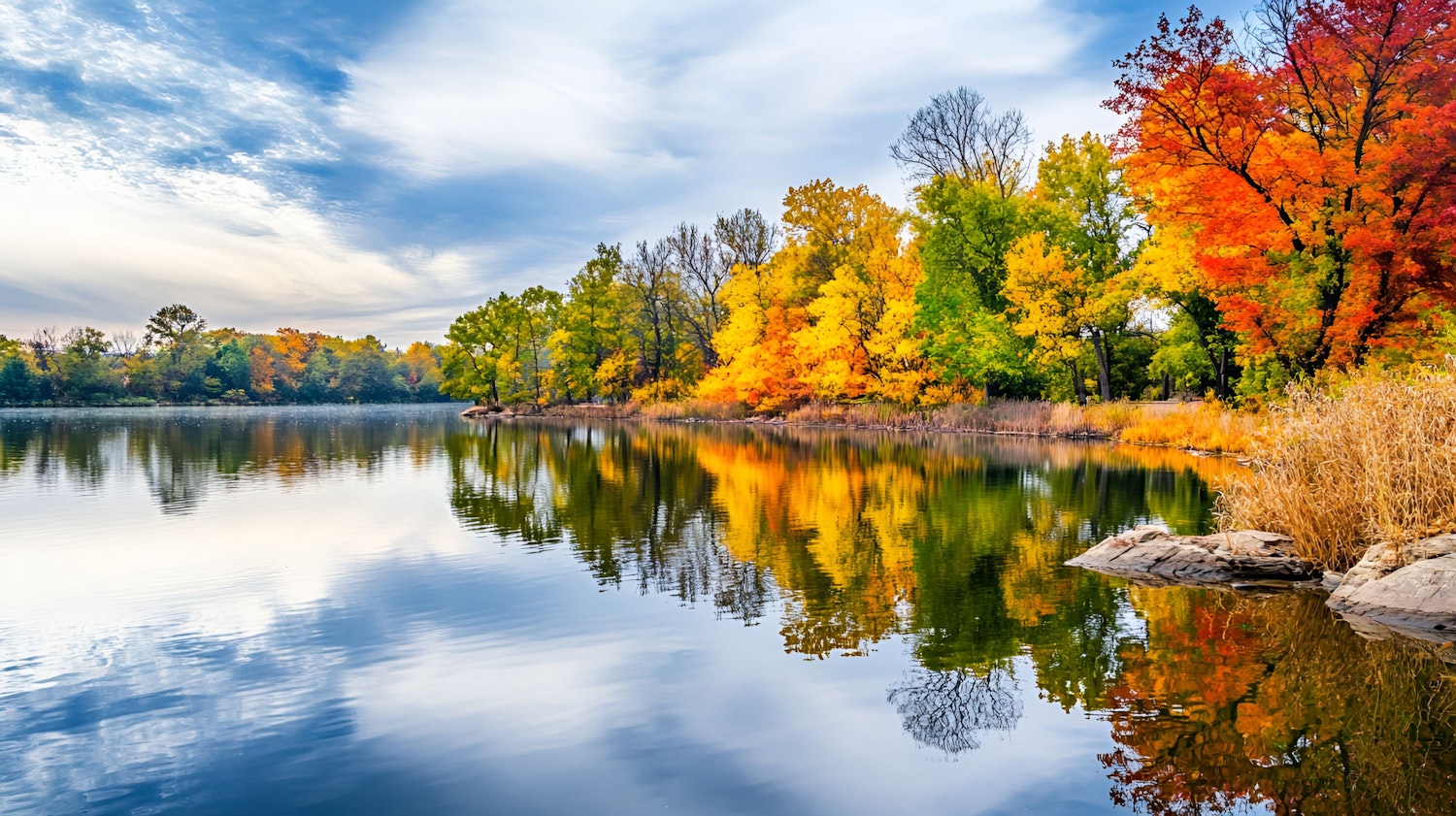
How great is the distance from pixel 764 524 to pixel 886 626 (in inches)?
273

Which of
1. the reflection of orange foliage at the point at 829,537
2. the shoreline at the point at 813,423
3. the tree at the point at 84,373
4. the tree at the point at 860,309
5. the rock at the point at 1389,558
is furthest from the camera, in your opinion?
the tree at the point at 84,373

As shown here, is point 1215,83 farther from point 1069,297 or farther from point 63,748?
point 63,748

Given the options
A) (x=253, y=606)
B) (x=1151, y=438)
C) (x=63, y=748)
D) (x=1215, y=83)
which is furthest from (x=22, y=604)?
(x=1151, y=438)

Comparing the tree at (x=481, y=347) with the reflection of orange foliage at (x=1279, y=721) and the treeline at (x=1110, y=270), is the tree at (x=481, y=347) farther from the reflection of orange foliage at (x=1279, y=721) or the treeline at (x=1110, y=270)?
the reflection of orange foliage at (x=1279, y=721)

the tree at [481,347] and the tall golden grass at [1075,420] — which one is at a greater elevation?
the tree at [481,347]

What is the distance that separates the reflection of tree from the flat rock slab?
446cm

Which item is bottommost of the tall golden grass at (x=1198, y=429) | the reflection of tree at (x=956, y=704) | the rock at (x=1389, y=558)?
the reflection of tree at (x=956, y=704)

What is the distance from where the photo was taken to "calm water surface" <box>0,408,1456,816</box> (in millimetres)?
5863

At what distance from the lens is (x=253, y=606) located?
10797 mm

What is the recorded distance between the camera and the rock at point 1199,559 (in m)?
11.2

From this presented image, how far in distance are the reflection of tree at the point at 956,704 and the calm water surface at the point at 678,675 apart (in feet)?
0.11

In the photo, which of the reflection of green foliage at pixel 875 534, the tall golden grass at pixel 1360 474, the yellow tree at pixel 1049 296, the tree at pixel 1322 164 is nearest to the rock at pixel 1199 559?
the tall golden grass at pixel 1360 474

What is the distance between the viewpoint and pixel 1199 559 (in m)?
11.6

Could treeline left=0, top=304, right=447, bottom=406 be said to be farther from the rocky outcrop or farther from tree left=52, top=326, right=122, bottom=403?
the rocky outcrop
